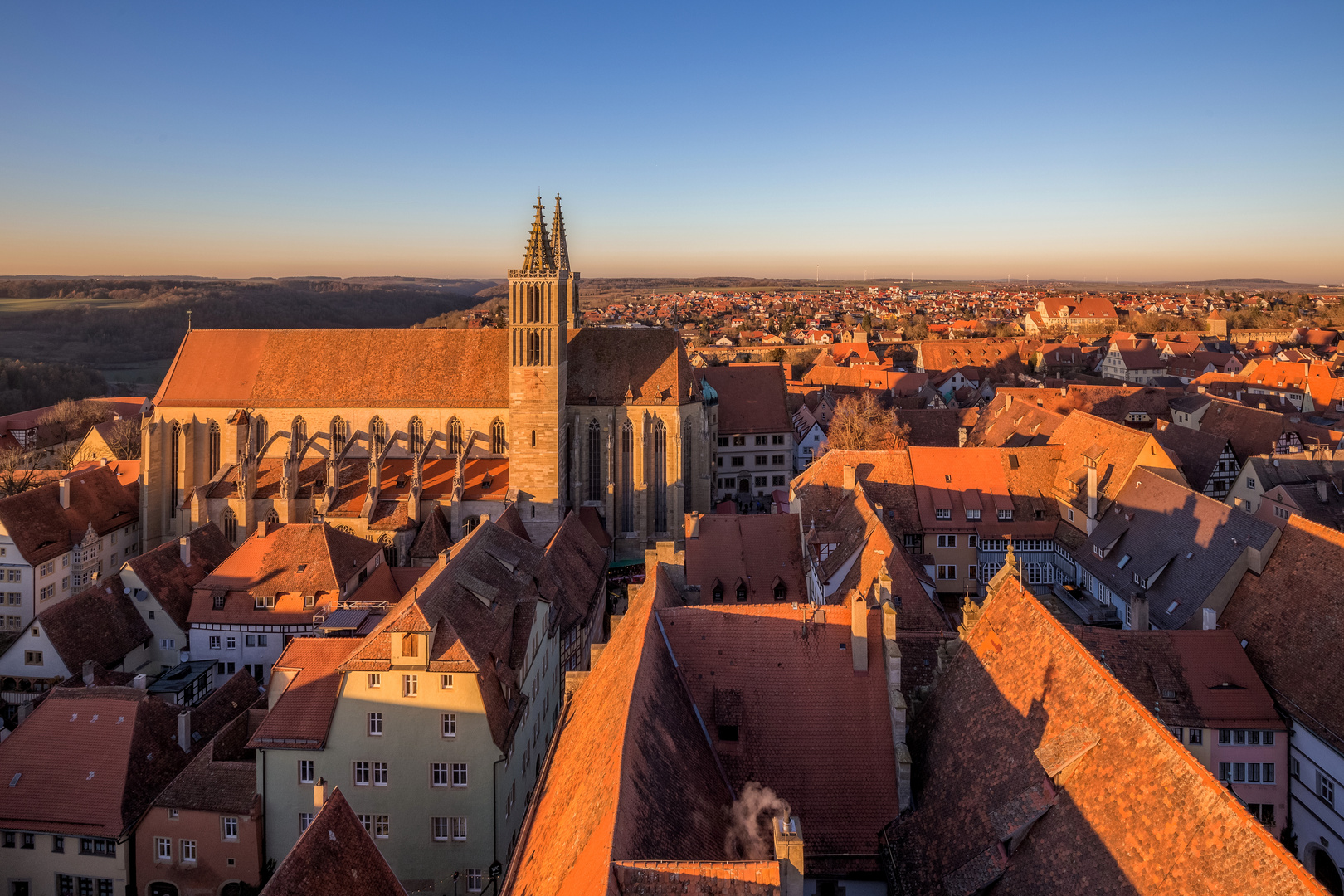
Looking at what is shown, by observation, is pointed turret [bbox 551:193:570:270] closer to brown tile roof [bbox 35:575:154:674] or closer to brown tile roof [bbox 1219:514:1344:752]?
brown tile roof [bbox 35:575:154:674]

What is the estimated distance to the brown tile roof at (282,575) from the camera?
117ft

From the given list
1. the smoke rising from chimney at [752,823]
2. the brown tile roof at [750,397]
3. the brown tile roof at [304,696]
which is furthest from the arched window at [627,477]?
the smoke rising from chimney at [752,823]

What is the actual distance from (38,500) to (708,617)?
41.7m

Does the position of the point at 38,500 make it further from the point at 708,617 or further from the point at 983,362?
the point at 983,362

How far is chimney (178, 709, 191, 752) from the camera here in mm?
26547

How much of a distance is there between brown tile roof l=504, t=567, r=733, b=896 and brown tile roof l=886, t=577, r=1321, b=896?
3993mm

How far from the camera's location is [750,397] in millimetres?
70188

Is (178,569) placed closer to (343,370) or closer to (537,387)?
(343,370)

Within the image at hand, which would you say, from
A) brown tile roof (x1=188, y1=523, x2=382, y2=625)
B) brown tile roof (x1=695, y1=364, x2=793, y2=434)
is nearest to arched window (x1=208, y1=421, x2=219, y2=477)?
brown tile roof (x1=188, y1=523, x2=382, y2=625)

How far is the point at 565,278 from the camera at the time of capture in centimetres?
4806

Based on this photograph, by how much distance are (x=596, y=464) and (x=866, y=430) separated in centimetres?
2122

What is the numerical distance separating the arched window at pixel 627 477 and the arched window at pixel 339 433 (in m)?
15.7

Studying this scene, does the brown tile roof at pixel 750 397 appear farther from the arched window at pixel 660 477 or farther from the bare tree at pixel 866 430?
the arched window at pixel 660 477

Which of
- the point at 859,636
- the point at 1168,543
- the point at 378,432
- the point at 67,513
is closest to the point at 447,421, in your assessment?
the point at 378,432
